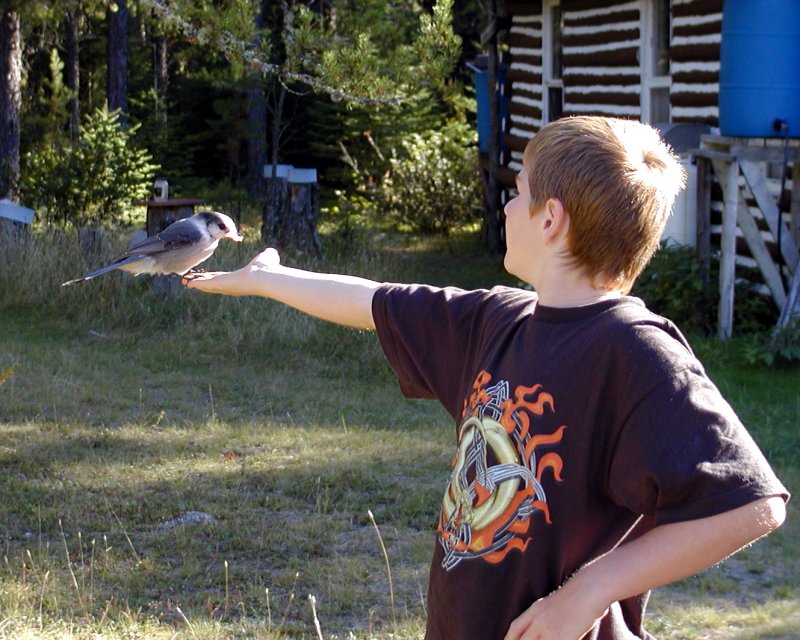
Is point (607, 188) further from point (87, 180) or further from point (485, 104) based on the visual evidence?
point (485, 104)

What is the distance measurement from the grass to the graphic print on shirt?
204 cm

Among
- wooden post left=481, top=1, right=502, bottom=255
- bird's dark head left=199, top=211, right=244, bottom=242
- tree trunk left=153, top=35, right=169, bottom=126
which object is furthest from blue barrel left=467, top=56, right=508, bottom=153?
bird's dark head left=199, top=211, right=244, bottom=242

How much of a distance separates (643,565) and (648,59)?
11.1m

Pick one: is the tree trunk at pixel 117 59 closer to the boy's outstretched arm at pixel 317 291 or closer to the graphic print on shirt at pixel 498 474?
the boy's outstretched arm at pixel 317 291

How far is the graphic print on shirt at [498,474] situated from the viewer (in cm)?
189

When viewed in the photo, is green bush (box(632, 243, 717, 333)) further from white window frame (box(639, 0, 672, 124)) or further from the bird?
the bird

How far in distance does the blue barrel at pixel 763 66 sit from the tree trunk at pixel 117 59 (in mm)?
13656

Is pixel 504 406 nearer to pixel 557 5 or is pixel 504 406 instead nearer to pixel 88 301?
pixel 88 301

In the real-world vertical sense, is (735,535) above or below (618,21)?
below

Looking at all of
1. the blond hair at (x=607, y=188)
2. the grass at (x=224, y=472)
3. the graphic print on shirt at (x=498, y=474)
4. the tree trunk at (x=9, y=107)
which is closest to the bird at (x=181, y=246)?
the grass at (x=224, y=472)

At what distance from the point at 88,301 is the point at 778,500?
927 cm

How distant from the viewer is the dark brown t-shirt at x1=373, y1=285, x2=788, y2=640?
1.67 meters

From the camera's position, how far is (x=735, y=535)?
1.65m

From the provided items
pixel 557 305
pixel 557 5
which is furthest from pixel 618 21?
pixel 557 305
